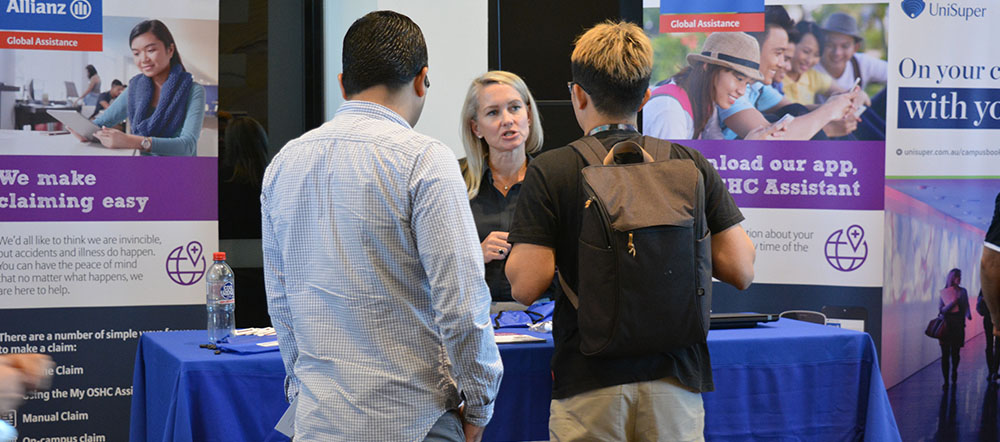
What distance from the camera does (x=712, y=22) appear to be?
406 centimetres

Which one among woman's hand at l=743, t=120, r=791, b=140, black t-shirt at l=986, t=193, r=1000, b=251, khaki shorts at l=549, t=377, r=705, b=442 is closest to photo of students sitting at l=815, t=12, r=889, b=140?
woman's hand at l=743, t=120, r=791, b=140

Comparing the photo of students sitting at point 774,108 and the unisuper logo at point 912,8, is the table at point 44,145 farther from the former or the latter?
the unisuper logo at point 912,8

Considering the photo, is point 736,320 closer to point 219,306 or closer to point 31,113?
point 219,306

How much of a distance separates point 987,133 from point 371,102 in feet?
10.8

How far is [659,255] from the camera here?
1.80 metres

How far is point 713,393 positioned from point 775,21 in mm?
2118

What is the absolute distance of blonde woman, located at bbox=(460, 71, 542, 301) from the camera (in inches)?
129

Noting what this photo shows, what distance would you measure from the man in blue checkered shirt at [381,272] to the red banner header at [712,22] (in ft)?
8.85

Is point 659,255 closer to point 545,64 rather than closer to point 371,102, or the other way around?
point 371,102

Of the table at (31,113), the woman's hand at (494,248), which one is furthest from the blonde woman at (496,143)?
the table at (31,113)

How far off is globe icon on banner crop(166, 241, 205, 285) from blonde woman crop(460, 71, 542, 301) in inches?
60.1

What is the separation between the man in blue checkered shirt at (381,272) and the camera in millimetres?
1532

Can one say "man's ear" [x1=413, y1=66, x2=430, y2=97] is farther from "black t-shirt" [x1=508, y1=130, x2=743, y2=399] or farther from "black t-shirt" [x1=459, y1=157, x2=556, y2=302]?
"black t-shirt" [x1=459, y1=157, x2=556, y2=302]

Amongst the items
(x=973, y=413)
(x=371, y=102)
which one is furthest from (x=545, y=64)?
(x=371, y=102)
